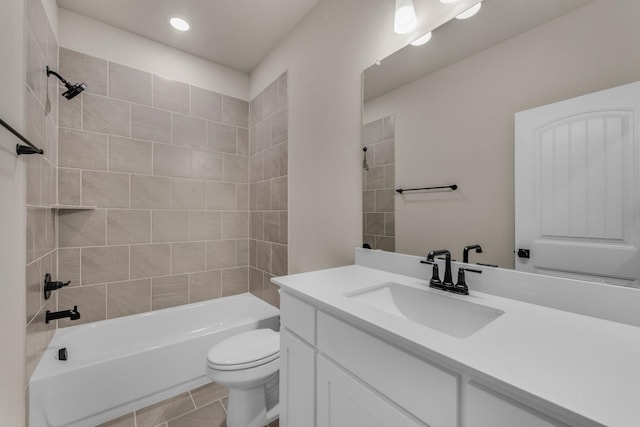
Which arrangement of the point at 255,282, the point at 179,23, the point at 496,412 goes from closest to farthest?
the point at 496,412 → the point at 179,23 → the point at 255,282

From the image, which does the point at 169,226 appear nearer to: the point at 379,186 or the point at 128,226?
the point at 128,226

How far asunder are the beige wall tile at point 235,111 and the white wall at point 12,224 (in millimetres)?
1460

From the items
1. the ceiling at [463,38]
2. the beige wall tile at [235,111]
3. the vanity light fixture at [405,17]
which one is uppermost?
the beige wall tile at [235,111]

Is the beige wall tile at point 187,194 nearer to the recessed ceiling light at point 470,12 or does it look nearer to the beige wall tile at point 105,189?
the beige wall tile at point 105,189

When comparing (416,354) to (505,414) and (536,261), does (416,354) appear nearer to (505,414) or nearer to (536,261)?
(505,414)

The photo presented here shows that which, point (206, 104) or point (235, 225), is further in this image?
point (235, 225)

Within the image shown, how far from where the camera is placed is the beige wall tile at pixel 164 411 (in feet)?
5.23

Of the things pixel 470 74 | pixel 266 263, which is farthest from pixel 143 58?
pixel 470 74

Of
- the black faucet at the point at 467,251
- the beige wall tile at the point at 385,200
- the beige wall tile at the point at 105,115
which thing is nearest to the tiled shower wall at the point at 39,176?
the beige wall tile at the point at 105,115

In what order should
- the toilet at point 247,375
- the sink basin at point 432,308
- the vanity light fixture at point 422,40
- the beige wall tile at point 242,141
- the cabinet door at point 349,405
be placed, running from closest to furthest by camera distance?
the cabinet door at point 349,405, the sink basin at point 432,308, the vanity light fixture at point 422,40, the toilet at point 247,375, the beige wall tile at point 242,141

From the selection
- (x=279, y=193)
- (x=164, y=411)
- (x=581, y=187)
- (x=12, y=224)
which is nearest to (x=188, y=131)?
(x=279, y=193)

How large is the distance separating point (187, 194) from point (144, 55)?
1170mm

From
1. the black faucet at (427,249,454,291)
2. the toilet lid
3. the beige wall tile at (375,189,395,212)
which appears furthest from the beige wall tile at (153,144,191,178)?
the black faucet at (427,249,454,291)

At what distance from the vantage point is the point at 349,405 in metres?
0.85
